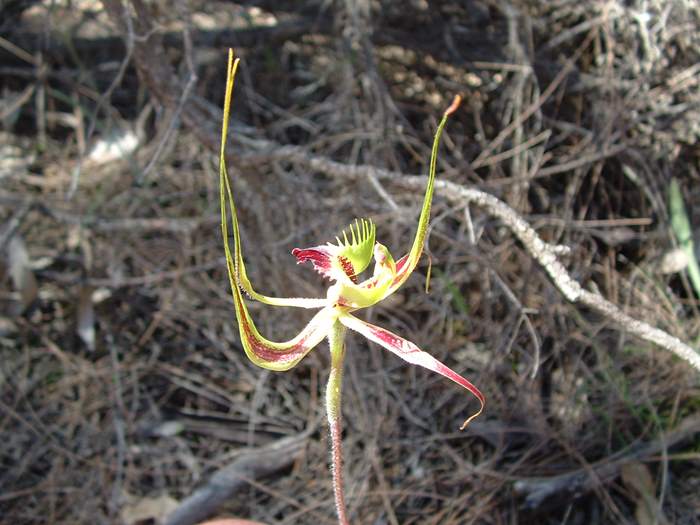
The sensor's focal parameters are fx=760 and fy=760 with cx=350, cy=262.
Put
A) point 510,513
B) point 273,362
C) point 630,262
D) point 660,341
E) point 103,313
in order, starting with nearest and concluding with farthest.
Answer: point 273,362
point 660,341
point 510,513
point 630,262
point 103,313

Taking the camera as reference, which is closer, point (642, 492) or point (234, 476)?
point (642, 492)

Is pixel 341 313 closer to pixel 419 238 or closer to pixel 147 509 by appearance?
pixel 419 238

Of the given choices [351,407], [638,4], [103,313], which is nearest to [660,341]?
[351,407]

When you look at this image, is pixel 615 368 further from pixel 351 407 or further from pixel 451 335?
pixel 351 407

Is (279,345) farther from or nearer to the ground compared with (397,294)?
farther from the ground

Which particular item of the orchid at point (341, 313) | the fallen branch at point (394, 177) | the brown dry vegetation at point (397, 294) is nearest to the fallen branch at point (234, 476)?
the brown dry vegetation at point (397, 294)

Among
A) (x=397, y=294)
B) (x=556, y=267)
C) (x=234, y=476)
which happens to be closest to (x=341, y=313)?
(x=556, y=267)

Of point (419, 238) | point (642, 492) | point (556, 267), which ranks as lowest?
point (642, 492)

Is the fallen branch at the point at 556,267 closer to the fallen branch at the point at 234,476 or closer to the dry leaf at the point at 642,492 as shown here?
the dry leaf at the point at 642,492
